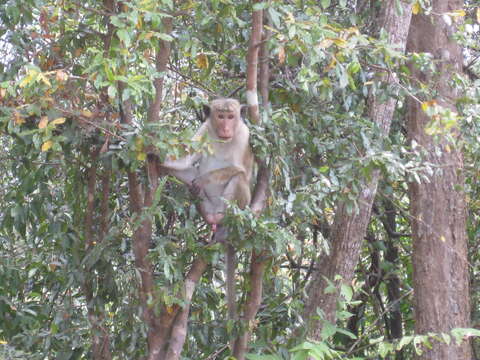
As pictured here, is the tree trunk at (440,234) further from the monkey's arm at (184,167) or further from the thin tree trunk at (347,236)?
the monkey's arm at (184,167)

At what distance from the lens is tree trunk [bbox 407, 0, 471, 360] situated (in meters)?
5.60

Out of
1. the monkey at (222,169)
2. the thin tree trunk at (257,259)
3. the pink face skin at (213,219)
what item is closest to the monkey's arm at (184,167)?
the monkey at (222,169)

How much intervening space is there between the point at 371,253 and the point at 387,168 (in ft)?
10.1

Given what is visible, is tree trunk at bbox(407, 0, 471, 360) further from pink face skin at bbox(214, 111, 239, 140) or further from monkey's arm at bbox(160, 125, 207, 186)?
monkey's arm at bbox(160, 125, 207, 186)

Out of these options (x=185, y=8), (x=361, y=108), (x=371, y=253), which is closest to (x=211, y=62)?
(x=185, y=8)

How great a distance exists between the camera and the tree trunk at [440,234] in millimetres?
5602

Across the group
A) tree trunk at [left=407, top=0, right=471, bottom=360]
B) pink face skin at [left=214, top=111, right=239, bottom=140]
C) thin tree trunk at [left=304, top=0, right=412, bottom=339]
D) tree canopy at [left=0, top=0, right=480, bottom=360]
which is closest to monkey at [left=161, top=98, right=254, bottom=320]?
pink face skin at [left=214, top=111, right=239, bottom=140]

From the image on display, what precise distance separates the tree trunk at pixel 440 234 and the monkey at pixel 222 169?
135 cm

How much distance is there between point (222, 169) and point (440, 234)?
1783 mm

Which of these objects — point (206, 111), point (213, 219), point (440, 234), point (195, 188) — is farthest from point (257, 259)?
point (440, 234)

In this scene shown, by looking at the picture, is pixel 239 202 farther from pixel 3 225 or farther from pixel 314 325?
pixel 3 225

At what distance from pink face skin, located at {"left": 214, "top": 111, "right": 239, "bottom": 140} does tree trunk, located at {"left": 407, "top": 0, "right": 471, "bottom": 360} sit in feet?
4.72

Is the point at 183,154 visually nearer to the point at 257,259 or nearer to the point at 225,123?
the point at 257,259

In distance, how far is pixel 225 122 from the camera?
17.0ft
